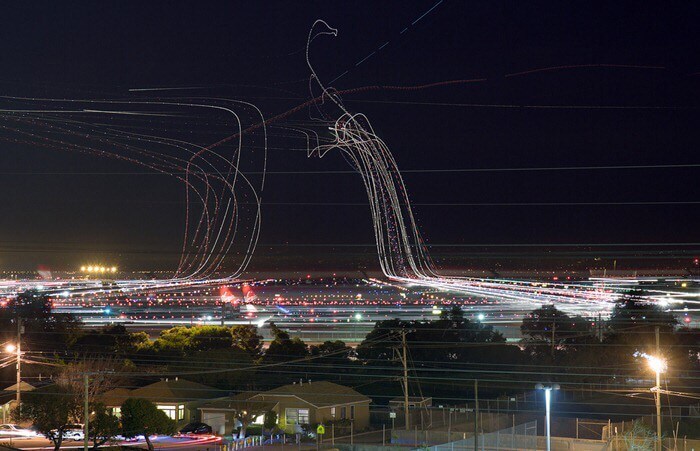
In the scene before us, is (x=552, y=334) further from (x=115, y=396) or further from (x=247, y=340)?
(x=115, y=396)

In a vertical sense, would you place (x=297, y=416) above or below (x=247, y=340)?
below

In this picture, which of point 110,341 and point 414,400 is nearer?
point 414,400

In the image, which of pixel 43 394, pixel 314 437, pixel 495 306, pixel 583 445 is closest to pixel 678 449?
pixel 583 445

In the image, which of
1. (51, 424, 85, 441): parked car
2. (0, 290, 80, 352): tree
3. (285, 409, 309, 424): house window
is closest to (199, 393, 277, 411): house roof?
(285, 409, 309, 424): house window

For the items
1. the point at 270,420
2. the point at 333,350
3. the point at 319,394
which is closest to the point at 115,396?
the point at 270,420

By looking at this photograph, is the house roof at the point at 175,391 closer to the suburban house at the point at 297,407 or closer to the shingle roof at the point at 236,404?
the shingle roof at the point at 236,404

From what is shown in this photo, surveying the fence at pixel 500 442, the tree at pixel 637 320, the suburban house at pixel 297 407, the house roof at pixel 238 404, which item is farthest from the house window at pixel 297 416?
the tree at pixel 637 320

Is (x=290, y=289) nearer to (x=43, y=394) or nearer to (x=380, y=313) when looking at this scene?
(x=380, y=313)

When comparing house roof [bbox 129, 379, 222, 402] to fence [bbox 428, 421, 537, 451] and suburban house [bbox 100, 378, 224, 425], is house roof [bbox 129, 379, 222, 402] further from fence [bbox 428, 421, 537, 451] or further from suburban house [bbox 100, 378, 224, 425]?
fence [bbox 428, 421, 537, 451]
